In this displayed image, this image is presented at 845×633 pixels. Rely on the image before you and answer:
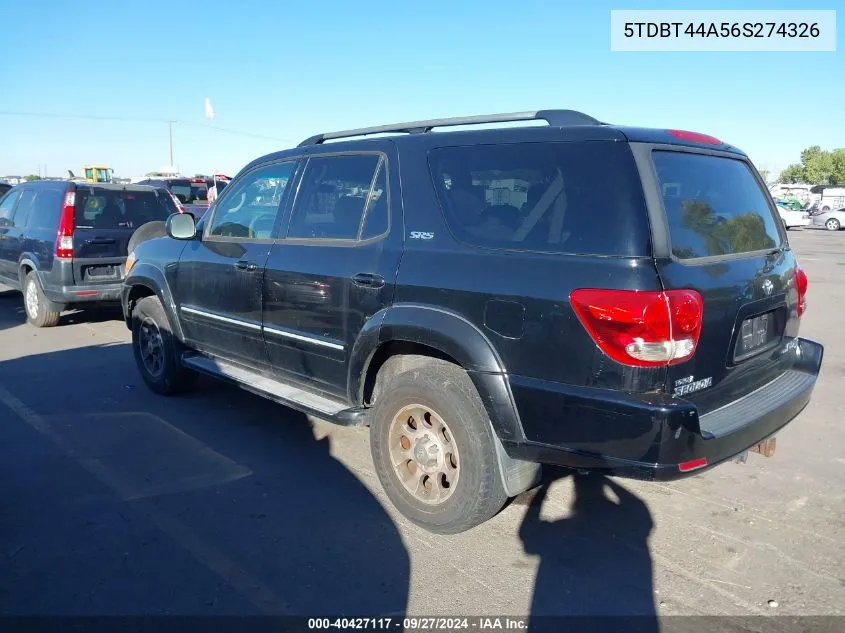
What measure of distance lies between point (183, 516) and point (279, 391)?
0.95 m

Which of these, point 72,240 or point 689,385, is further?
point 72,240

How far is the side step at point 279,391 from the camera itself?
3686 mm

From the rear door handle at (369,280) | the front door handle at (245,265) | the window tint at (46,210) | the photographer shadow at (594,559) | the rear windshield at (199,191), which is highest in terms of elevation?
the rear windshield at (199,191)

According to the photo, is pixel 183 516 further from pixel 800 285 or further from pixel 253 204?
pixel 800 285

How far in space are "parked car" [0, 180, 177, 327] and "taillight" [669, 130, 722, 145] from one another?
7021 mm

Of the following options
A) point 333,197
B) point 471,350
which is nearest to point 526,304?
point 471,350

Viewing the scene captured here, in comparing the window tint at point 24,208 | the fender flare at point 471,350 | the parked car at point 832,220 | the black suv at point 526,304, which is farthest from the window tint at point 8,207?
the parked car at point 832,220

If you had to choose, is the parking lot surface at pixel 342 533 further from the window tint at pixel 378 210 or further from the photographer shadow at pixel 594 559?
the window tint at pixel 378 210

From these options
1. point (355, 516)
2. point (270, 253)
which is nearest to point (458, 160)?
point (270, 253)

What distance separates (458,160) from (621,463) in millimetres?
1654

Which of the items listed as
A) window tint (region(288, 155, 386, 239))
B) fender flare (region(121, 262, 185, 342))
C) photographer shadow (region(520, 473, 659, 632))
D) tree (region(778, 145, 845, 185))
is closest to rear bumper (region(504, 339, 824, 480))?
photographer shadow (region(520, 473, 659, 632))

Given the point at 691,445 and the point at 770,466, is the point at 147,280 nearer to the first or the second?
the point at 691,445

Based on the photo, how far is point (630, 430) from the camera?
2551 mm

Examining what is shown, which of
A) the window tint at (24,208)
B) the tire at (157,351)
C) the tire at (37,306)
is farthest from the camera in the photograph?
the window tint at (24,208)
